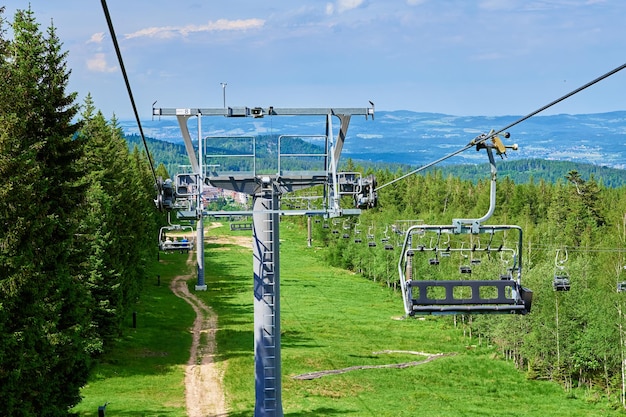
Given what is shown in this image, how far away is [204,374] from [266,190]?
19682 millimetres

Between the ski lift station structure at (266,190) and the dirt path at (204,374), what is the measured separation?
1028 cm

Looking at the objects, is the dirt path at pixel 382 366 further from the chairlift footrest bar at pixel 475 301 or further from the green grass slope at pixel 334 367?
the chairlift footrest bar at pixel 475 301

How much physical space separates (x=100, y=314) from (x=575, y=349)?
25127mm

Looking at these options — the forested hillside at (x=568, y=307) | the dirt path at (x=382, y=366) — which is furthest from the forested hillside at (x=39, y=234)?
the forested hillside at (x=568, y=307)

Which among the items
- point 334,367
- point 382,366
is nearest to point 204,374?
point 334,367

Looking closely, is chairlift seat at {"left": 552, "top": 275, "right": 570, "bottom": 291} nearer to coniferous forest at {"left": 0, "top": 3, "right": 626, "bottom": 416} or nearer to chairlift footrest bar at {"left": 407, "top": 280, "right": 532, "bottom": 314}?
coniferous forest at {"left": 0, "top": 3, "right": 626, "bottom": 416}

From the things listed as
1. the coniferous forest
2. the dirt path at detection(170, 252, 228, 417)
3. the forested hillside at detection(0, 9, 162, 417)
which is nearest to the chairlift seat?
the coniferous forest

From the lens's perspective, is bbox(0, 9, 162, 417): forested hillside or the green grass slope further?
the green grass slope

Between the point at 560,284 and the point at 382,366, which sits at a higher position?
the point at 560,284

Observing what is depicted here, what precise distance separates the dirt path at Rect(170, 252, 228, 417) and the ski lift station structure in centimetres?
1028

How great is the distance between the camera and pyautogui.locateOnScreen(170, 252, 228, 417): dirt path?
33656mm

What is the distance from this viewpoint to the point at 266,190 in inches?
894

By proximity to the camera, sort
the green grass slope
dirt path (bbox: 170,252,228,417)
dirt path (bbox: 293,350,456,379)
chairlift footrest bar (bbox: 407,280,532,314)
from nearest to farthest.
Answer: chairlift footrest bar (bbox: 407,280,532,314) → dirt path (bbox: 170,252,228,417) → the green grass slope → dirt path (bbox: 293,350,456,379)

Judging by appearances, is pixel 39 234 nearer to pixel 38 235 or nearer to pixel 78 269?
pixel 38 235
